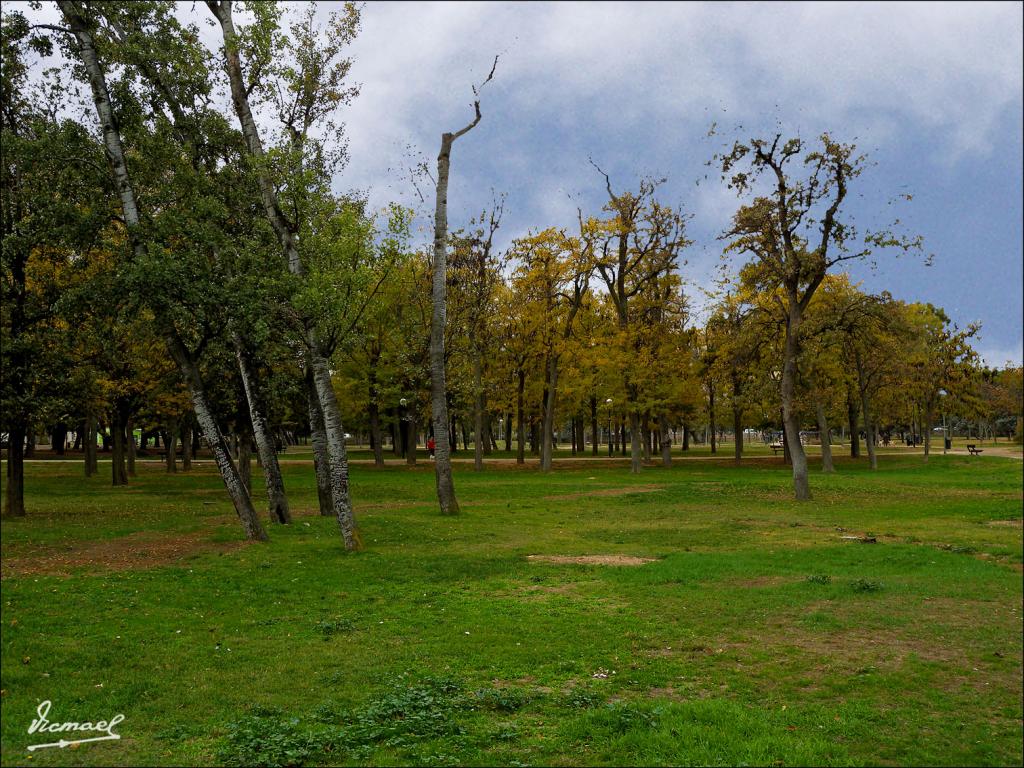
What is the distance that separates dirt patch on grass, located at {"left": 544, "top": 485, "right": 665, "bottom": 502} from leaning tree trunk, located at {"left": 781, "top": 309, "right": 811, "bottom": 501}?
656cm

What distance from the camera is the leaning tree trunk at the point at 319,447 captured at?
22.5 meters

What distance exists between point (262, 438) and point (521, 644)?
13086 mm

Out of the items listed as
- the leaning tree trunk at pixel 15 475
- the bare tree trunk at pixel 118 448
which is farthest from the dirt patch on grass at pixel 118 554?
the bare tree trunk at pixel 118 448

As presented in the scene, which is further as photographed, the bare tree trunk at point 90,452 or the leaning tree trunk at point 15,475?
the bare tree trunk at point 90,452

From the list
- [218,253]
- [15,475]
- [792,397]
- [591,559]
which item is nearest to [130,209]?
[218,253]

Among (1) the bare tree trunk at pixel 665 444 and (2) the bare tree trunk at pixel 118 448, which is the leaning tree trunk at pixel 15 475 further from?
(1) the bare tree trunk at pixel 665 444

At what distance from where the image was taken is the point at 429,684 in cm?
792

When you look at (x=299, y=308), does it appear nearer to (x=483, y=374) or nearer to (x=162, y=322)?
(x=162, y=322)

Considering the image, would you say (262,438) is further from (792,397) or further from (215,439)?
(792,397)

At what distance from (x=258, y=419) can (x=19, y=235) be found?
8479 millimetres

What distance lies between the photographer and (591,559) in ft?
53.2

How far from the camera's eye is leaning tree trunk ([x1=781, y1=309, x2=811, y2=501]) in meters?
28.5

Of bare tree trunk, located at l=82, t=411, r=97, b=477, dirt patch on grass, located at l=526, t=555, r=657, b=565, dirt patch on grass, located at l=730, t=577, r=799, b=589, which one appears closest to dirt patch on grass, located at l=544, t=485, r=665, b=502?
dirt patch on grass, located at l=526, t=555, r=657, b=565

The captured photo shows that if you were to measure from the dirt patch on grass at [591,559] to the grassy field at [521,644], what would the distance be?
0.09 metres
